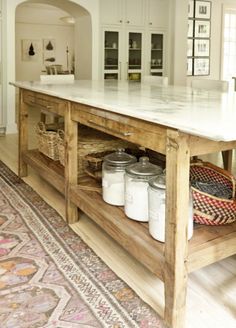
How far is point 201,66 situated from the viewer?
25.0ft

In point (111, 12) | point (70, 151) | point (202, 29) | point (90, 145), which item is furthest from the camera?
point (202, 29)

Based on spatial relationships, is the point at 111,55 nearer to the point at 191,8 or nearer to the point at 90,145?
the point at 191,8

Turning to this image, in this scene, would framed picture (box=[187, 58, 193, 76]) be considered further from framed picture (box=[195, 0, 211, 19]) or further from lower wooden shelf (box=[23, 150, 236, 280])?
lower wooden shelf (box=[23, 150, 236, 280])

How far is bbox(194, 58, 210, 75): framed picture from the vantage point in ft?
24.7

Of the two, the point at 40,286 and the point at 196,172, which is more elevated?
the point at 196,172

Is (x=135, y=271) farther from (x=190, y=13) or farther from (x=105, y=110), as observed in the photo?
(x=190, y=13)

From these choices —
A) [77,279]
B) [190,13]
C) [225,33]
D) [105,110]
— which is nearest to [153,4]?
[190,13]

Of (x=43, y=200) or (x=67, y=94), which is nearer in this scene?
(x=67, y=94)

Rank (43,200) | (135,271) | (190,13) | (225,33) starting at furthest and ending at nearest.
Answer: (225,33) < (190,13) < (43,200) < (135,271)

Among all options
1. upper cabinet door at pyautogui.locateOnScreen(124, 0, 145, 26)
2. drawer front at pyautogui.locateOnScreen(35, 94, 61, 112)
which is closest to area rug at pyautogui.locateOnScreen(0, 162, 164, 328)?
drawer front at pyautogui.locateOnScreen(35, 94, 61, 112)

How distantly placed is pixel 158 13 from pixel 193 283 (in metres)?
5.84

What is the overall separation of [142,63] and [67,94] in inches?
184

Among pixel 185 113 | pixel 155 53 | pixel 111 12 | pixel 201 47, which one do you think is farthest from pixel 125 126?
pixel 201 47

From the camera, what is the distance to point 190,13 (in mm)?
7246
